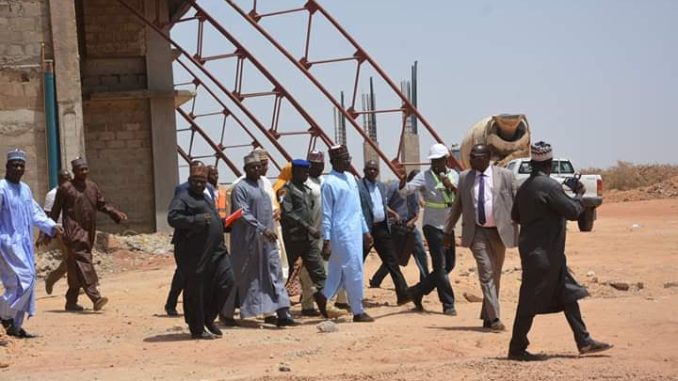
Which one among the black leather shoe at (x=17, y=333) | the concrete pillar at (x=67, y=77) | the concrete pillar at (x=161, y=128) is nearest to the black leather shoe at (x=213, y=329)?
the black leather shoe at (x=17, y=333)

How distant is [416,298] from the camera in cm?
1166

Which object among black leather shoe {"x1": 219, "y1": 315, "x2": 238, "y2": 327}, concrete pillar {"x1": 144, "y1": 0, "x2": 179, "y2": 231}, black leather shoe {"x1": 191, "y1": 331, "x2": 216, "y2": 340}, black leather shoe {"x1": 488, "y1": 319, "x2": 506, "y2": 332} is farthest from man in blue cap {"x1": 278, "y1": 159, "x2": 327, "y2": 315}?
concrete pillar {"x1": 144, "y1": 0, "x2": 179, "y2": 231}

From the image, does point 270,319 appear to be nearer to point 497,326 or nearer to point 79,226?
point 497,326

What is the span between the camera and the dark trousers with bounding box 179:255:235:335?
964cm

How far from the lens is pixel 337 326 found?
10.6 meters

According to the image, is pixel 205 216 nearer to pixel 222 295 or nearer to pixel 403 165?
pixel 222 295

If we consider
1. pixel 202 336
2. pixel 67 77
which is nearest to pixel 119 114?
pixel 67 77

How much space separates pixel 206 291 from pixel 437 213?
2627 millimetres

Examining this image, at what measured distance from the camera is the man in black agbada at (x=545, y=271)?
8.06 meters

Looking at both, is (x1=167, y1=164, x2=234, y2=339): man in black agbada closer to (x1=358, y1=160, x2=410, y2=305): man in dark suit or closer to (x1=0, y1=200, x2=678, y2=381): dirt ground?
(x1=0, y1=200, x2=678, y2=381): dirt ground

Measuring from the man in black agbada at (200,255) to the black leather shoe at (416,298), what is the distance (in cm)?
239

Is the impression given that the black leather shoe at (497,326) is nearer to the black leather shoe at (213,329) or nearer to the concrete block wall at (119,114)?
the black leather shoe at (213,329)

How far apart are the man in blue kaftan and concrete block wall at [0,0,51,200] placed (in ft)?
23.9

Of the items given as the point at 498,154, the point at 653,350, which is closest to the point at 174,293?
the point at 653,350
